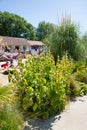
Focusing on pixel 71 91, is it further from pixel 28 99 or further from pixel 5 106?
pixel 5 106

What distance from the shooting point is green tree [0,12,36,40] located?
6850 centimetres

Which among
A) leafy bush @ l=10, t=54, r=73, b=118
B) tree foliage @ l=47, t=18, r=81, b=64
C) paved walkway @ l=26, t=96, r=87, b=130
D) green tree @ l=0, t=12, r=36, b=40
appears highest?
green tree @ l=0, t=12, r=36, b=40

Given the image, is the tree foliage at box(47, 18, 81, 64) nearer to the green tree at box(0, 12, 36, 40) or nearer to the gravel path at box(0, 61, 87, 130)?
the gravel path at box(0, 61, 87, 130)

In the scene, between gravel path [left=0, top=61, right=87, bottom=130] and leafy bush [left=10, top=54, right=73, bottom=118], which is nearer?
gravel path [left=0, top=61, right=87, bottom=130]

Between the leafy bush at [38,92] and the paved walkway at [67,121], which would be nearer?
the paved walkway at [67,121]

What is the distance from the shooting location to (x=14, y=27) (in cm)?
7050

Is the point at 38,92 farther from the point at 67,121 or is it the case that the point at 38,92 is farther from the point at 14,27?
the point at 14,27

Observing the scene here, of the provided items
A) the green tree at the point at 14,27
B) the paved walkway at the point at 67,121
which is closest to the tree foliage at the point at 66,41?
the paved walkway at the point at 67,121

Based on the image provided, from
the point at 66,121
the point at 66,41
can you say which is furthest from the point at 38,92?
the point at 66,41

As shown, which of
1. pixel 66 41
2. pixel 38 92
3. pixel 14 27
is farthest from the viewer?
pixel 14 27

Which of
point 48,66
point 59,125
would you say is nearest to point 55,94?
point 59,125

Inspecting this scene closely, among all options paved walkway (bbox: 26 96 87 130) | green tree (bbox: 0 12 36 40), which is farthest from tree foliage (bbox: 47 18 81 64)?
green tree (bbox: 0 12 36 40)

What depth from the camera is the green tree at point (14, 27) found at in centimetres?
6850

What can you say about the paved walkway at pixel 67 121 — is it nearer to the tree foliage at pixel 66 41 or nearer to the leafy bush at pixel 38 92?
the leafy bush at pixel 38 92
